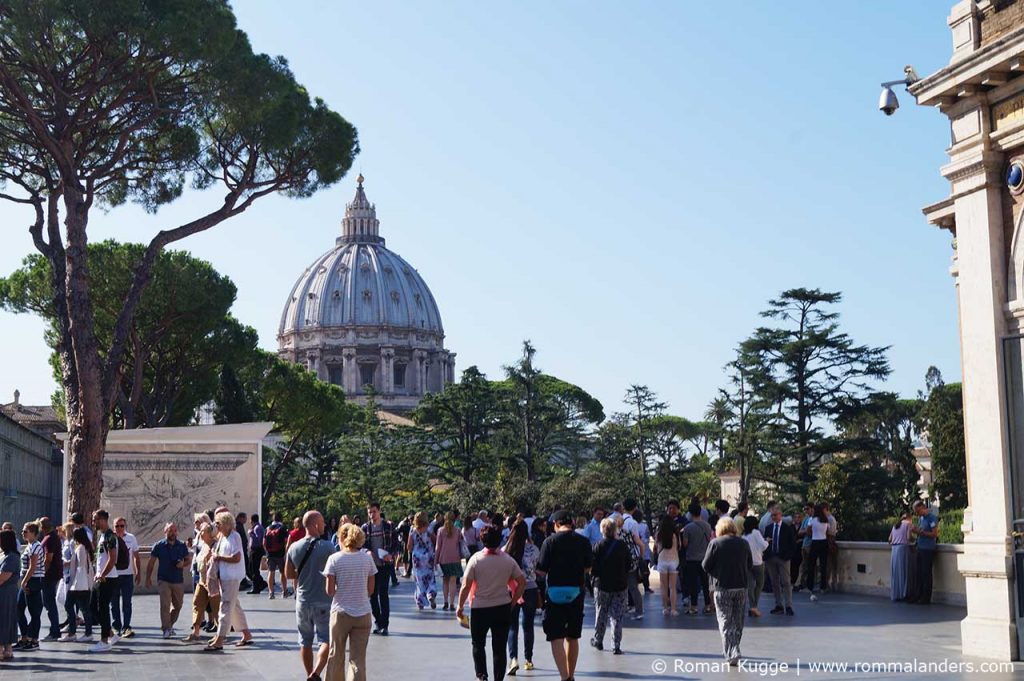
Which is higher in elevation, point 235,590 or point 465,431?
point 465,431

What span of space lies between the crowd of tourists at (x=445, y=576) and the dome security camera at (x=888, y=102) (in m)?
3.67

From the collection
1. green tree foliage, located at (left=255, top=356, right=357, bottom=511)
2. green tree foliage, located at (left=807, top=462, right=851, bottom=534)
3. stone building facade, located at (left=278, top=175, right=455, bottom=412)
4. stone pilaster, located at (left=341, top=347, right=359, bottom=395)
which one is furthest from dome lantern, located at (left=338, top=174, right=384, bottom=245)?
green tree foliage, located at (left=807, top=462, right=851, bottom=534)

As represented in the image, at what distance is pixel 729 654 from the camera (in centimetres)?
987

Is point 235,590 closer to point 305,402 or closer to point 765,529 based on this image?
point 765,529

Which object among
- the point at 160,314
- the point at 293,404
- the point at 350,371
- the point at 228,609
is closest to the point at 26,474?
the point at 160,314

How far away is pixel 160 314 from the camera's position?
33469 mm

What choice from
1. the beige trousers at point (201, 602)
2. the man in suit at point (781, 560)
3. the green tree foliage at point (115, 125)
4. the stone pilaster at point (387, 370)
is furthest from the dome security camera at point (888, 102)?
the stone pilaster at point (387, 370)

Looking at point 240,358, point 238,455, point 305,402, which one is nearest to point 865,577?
point 238,455

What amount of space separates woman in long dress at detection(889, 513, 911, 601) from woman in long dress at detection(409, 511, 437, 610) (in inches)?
227

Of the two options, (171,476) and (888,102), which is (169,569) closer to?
(888,102)

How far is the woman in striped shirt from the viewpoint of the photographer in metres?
11.9

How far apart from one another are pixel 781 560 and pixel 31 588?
822cm

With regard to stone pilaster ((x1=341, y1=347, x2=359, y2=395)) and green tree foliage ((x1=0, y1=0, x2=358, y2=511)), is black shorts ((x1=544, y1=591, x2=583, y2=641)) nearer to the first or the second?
green tree foliage ((x1=0, y1=0, x2=358, y2=511))

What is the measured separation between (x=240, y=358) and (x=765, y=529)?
23431 mm
